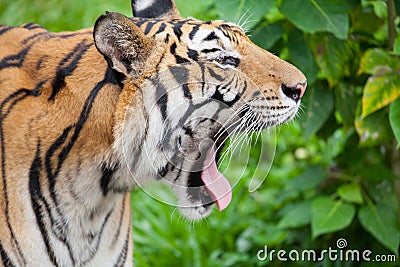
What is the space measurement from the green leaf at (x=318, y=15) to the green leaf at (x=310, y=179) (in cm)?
115

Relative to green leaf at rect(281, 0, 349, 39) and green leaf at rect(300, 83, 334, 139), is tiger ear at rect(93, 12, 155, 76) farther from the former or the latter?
green leaf at rect(300, 83, 334, 139)

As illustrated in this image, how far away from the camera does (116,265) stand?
2736 mm

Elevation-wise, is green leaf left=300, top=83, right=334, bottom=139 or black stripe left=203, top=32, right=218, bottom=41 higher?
black stripe left=203, top=32, right=218, bottom=41

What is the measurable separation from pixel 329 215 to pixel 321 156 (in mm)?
1046

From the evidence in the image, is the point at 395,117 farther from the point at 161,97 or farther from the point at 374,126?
the point at 161,97

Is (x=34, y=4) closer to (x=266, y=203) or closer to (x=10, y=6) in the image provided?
(x=10, y=6)

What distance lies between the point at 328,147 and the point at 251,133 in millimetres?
2275

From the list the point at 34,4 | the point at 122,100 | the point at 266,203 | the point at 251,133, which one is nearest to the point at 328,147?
the point at 266,203

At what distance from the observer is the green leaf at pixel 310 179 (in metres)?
4.19

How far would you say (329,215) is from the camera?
3789 mm

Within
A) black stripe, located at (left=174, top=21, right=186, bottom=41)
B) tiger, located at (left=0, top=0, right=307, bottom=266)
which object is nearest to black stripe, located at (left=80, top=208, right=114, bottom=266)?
tiger, located at (left=0, top=0, right=307, bottom=266)

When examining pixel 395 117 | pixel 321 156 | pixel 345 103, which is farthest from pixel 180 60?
pixel 321 156

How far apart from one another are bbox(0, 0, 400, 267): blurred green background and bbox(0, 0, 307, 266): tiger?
0.79 feet

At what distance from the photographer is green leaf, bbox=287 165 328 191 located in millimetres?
4188
